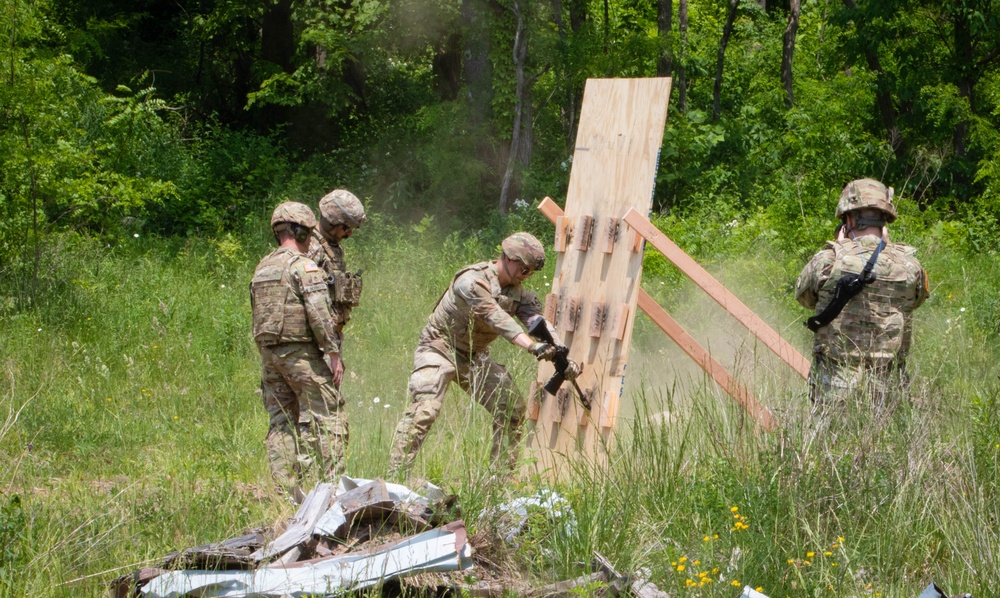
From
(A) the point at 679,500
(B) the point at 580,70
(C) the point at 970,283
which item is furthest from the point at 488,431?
(B) the point at 580,70

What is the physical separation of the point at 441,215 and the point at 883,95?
5635 mm

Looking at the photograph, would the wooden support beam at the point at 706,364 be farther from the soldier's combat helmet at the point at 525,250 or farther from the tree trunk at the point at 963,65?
the tree trunk at the point at 963,65

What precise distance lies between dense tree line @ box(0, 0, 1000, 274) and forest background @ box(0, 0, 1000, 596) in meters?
→ 0.05

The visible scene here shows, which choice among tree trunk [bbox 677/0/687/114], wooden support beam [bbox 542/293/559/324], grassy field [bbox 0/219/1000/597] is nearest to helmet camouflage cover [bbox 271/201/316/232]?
grassy field [bbox 0/219/1000/597]

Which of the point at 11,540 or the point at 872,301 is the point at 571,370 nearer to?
the point at 872,301

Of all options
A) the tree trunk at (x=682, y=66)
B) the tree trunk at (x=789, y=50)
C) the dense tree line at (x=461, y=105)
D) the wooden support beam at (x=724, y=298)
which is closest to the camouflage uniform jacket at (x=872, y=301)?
the wooden support beam at (x=724, y=298)

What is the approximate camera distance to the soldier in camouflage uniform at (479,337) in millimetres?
6199

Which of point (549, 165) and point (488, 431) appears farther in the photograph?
point (549, 165)

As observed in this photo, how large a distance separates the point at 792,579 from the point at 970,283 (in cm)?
666

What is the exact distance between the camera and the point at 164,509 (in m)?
4.99

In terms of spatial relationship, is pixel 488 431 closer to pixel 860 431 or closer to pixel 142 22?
pixel 860 431

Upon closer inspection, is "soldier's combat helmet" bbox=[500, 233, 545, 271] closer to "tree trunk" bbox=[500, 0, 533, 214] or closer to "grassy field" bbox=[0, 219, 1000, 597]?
"grassy field" bbox=[0, 219, 1000, 597]

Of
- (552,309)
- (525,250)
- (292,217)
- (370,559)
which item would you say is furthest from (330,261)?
(370,559)

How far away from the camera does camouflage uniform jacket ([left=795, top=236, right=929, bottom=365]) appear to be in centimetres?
565
